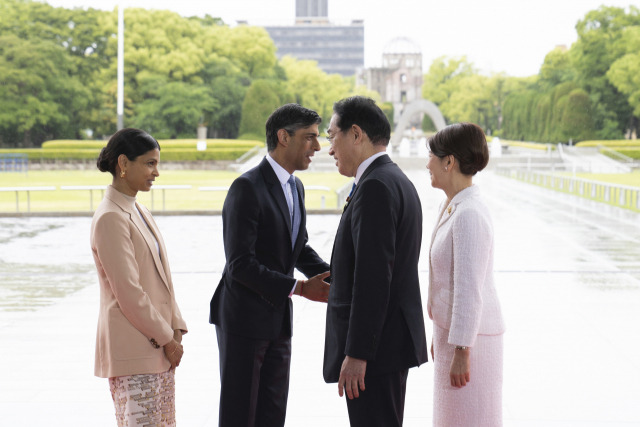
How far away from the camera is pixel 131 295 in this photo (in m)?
3.09

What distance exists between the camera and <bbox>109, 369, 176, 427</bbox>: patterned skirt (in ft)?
10.3

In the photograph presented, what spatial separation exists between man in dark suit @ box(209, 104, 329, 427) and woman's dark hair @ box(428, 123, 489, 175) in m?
0.53

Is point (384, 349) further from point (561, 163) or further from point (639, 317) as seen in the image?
point (561, 163)

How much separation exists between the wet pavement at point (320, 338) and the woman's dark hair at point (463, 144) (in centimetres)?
194

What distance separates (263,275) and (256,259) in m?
0.07

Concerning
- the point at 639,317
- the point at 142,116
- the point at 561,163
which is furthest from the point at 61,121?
the point at 639,317

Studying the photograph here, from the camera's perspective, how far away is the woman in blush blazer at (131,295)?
308 centimetres

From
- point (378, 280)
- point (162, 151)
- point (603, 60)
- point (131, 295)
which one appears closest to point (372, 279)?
point (378, 280)

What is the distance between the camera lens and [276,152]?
3396mm

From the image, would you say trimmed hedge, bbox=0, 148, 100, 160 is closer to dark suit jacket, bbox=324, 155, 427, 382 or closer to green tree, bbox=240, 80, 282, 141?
green tree, bbox=240, 80, 282, 141

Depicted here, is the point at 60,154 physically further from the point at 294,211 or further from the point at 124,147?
the point at 124,147

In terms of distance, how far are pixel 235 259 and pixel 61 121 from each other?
48849 millimetres

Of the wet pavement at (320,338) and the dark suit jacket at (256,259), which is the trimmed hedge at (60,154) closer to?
the wet pavement at (320,338)

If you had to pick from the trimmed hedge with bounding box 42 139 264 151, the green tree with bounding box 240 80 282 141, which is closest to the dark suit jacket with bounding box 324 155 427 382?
the trimmed hedge with bounding box 42 139 264 151
